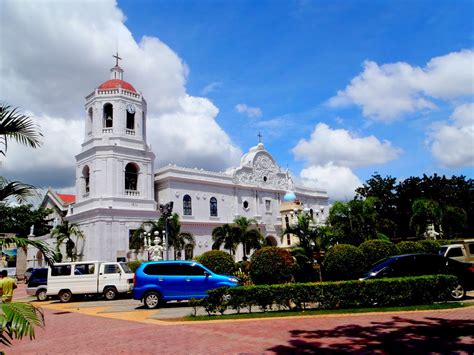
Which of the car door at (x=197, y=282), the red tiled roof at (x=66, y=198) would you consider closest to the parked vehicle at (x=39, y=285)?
the car door at (x=197, y=282)

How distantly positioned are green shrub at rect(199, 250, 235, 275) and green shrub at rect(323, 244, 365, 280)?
4401 millimetres

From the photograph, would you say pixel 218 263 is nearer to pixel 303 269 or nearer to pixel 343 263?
pixel 303 269

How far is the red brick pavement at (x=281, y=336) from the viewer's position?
274 inches

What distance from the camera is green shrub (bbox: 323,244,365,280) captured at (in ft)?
56.2

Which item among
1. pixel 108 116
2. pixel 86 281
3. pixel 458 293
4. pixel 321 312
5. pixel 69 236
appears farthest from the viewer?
pixel 108 116

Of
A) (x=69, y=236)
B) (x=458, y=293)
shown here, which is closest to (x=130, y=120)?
(x=69, y=236)

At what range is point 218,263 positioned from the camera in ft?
60.3

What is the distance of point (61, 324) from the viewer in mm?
11578

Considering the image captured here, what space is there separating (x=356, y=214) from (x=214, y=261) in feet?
51.4

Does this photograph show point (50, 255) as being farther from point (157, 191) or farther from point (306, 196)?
point (306, 196)

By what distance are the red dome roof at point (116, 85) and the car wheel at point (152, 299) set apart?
24.7 m

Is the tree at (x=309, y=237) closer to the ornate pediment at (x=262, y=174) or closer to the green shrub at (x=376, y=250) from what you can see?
the green shrub at (x=376, y=250)

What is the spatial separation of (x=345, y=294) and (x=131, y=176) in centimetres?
2765

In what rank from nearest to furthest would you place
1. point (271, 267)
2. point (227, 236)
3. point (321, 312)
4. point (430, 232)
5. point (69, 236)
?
point (321, 312)
point (271, 267)
point (69, 236)
point (430, 232)
point (227, 236)
